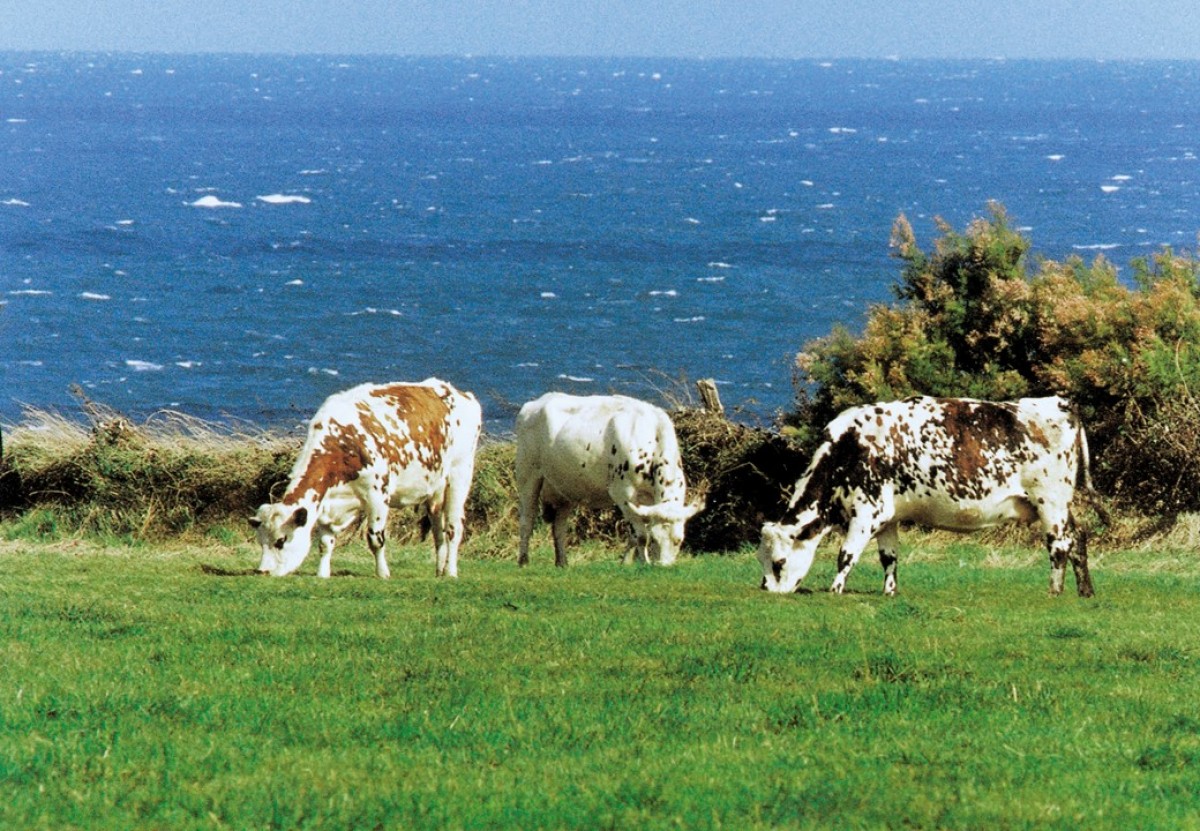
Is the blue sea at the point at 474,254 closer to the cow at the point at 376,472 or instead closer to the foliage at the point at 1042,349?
the foliage at the point at 1042,349

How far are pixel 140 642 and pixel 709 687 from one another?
14.4 ft

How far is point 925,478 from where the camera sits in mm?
17938

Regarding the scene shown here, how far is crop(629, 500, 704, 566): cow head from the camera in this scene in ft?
74.3

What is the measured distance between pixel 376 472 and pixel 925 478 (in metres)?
6.10

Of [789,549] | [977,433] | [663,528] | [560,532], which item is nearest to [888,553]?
[789,549]

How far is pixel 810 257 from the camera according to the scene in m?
110

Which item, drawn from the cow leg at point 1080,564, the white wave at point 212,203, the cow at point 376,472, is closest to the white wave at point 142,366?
the cow at point 376,472

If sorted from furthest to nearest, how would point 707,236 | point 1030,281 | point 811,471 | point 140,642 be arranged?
1. point 707,236
2. point 1030,281
3. point 811,471
4. point 140,642

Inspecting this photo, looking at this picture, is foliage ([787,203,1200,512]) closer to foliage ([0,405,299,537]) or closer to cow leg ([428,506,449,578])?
cow leg ([428,506,449,578])

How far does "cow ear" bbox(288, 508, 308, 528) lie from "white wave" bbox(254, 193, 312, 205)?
4893 inches

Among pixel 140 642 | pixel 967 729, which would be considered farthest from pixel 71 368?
pixel 967 729

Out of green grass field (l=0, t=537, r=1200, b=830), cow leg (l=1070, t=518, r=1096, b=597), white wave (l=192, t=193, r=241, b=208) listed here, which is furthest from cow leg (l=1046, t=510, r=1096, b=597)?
white wave (l=192, t=193, r=241, b=208)

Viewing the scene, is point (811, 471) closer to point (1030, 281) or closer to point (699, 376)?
point (1030, 281)

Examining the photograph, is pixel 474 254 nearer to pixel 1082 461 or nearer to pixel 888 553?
pixel 1082 461
